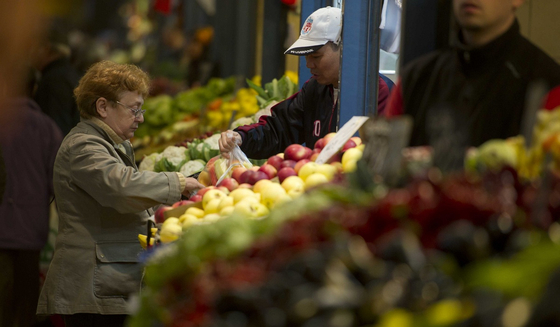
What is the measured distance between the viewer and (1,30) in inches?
53.3

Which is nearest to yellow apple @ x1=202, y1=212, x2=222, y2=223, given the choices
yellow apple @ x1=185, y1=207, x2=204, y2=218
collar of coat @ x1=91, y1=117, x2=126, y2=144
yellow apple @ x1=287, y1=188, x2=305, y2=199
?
yellow apple @ x1=185, y1=207, x2=204, y2=218

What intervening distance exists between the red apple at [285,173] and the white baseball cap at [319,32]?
47.7 inches

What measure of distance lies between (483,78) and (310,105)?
7.26 ft

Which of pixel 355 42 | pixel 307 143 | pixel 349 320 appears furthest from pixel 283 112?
pixel 349 320

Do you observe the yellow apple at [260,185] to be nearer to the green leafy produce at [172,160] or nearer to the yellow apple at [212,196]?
Result: the yellow apple at [212,196]

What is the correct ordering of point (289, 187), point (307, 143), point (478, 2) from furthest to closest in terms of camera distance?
1. point (307, 143)
2. point (289, 187)
3. point (478, 2)

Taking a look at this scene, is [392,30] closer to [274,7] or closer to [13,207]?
[13,207]

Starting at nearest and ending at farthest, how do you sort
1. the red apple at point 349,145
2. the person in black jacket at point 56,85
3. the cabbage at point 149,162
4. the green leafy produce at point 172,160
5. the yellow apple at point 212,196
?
the yellow apple at point 212,196, the red apple at point 349,145, the green leafy produce at point 172,160, the cabbage at point 149,162, the person in black jacket at point 56,85

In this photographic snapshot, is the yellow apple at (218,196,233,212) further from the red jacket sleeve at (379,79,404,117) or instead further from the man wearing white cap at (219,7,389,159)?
the man wearing white cap at (219,7,389,159)

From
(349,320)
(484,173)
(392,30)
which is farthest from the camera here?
(392,30)

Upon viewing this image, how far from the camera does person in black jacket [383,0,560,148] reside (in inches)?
60.7

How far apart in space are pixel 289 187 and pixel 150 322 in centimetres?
85

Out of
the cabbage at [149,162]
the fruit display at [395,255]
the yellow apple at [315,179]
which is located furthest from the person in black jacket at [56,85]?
the fruit display at [395,255]

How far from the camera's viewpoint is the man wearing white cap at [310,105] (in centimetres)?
343
